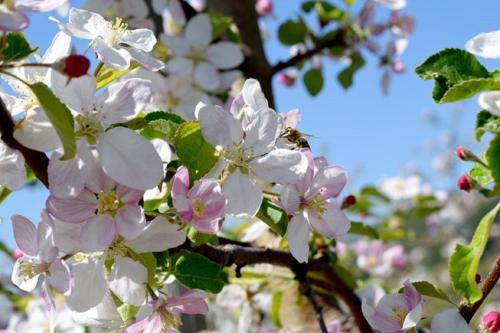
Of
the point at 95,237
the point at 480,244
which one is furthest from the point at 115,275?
the point at 480,244

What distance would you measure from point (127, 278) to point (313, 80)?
1.49 metres

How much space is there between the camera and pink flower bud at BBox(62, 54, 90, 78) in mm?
654

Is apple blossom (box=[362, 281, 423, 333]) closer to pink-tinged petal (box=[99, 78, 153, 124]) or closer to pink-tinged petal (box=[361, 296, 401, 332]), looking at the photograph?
pink-tinged petal (box=[361, 296, 401, 332])

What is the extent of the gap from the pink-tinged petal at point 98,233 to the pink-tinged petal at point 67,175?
0.06m

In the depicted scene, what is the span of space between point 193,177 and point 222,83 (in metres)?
1.06

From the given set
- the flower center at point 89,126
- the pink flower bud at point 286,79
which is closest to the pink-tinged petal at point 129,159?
the flower center at point 89,126

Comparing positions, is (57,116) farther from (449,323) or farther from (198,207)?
(449,323)

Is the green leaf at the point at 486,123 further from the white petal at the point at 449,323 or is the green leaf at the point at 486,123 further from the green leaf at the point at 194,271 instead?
the green leaf at the point at 194,271

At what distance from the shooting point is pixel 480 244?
2.48 feet

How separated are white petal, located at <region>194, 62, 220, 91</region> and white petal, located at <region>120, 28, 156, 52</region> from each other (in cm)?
81

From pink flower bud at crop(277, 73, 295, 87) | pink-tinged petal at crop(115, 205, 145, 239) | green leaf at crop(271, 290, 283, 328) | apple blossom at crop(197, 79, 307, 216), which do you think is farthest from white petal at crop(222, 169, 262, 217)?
pink flower bud at crop(277, 73, 295, 87)

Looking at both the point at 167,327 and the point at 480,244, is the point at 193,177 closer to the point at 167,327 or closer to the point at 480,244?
the point at 167,327

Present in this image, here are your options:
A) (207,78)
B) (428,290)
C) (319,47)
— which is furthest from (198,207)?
(319,47)

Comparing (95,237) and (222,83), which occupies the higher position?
(95,237)
